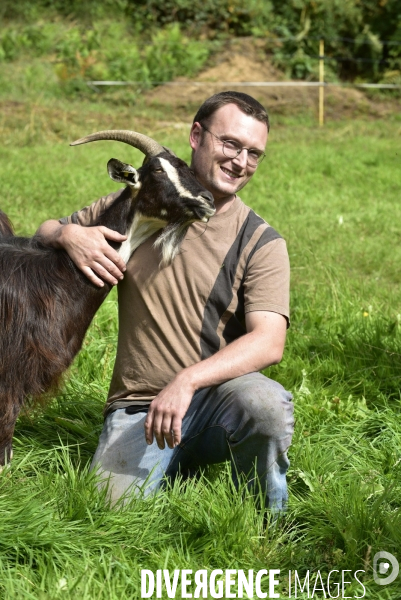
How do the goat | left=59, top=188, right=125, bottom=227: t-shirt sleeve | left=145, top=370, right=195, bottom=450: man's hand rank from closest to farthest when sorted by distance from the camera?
left=145, top=370, right=195, bottom=450: man's hand < the goat < left=59, top=188, right=125, bottom=227: t-shirt sleeve

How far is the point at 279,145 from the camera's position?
11.8m

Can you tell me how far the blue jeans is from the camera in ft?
10.1

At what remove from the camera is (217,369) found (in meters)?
3.14

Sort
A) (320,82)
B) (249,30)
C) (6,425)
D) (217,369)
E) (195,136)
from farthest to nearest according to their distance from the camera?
(249,30)
(320,82)
(195,136)
(6,425)
(217,369)

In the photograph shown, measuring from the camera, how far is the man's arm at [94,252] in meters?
3.43

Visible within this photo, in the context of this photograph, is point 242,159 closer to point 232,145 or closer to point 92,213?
point 232,145

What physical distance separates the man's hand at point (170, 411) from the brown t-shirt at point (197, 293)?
1.21 ft

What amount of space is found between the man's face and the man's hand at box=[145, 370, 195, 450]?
37.4 inches

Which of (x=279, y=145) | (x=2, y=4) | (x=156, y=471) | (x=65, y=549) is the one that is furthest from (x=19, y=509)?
(x=2, y=4)

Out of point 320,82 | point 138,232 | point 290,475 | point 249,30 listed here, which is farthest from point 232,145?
point 249,30

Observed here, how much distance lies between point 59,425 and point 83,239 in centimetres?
114

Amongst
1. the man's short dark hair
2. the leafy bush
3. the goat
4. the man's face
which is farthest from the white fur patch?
the leafy bush

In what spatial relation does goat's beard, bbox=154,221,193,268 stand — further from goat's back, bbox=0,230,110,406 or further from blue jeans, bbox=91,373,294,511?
blue jeans, bbox=91,373,294,511

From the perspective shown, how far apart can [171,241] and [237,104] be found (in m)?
0.71
